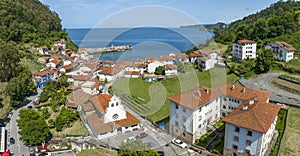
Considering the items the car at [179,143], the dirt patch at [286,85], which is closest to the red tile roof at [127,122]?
the car at [179,143]

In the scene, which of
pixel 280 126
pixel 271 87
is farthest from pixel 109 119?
pixel 271 87

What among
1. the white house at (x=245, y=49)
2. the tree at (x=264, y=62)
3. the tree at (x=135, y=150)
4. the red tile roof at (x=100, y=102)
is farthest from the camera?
the white house at (x=245, y=49)

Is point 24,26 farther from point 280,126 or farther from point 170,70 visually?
point 280,126

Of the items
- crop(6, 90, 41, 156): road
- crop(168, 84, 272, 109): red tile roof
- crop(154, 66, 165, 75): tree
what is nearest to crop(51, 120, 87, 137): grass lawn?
crop(6, 90, 41, 156): road

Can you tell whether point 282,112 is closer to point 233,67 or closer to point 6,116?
point 233,67

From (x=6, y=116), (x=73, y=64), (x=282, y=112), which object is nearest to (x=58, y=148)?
(x=6, y=116)

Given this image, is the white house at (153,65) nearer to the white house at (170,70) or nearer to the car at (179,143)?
the white house at (170,70)
